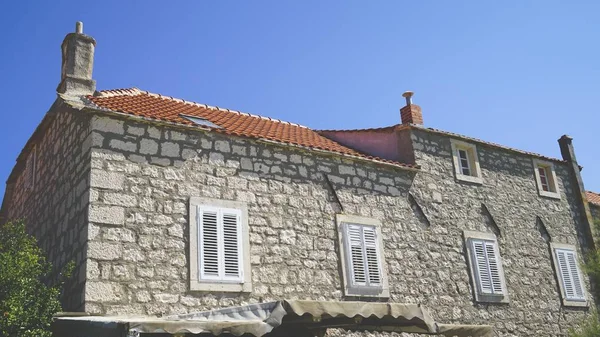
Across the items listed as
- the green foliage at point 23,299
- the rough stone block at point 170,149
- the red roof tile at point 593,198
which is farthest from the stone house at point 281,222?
the red roof tile at point 593,198

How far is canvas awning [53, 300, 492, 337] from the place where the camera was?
21.2 ft

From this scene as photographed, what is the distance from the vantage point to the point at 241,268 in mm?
9359

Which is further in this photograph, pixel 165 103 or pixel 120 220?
pixel 165 103

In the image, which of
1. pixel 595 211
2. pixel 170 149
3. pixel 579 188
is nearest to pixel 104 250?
pixel 170 149

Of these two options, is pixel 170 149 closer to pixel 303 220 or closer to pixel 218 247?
pixel 218 247

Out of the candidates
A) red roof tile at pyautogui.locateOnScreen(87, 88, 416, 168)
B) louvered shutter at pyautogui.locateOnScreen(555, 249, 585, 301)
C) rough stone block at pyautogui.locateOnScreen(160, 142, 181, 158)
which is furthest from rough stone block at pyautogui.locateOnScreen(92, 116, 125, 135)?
louvered shutter at pyautogui.locateOnScreen(555, 249, 585, 301)

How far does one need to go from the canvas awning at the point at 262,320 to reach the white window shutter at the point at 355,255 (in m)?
1.61

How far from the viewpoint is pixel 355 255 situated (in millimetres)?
10695

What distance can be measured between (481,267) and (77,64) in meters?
8.67

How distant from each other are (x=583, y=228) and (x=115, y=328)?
40.7 ft

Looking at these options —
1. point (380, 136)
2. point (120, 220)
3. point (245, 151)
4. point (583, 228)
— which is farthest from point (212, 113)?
point (583, 228)

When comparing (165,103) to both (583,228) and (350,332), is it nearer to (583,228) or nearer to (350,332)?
(350,332)

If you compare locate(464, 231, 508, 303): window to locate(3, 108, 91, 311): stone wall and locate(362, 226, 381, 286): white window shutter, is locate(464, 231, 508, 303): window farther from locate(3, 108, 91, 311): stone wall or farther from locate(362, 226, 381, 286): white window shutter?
locate(3, 108, 91, 311): stone wall

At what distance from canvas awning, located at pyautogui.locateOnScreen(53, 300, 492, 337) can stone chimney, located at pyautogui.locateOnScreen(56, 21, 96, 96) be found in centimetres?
470
